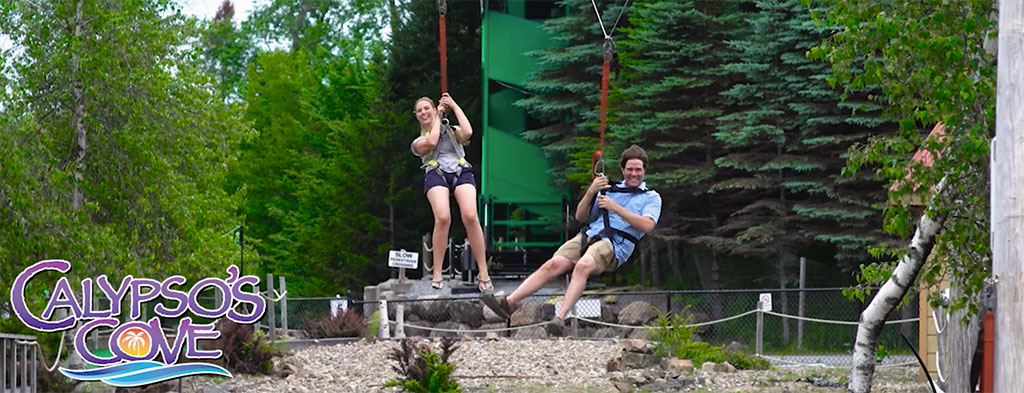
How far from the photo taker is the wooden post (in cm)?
1097

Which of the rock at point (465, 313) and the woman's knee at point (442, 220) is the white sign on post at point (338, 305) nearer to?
the rock at point (465, 313)

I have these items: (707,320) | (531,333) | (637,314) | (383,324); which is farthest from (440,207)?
(707,320)

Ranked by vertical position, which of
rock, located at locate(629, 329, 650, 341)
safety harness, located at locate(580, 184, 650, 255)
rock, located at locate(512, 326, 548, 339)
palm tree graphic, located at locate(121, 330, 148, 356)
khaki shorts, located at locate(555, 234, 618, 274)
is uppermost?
safety harness, located at locate(580, 184, 650, 255)

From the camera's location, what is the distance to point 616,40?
42.2 metres

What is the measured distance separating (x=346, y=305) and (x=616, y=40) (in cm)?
1539

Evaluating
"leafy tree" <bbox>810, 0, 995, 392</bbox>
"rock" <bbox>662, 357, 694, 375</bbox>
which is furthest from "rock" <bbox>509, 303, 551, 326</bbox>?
"leafy tree" <bbox>810, 0, 995, 392</bbox>

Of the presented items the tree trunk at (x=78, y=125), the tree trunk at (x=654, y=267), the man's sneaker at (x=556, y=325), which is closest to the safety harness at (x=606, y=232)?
the man's sneaker at (x=556, y=325)

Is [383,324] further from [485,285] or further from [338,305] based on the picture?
[485,285]

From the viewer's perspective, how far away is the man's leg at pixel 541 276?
601 inches

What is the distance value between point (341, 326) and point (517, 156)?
19163 millimetres

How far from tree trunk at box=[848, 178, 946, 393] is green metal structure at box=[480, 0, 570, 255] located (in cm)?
2533

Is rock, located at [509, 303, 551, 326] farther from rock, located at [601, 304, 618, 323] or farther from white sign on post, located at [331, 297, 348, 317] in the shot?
white sign on post, located at [331, 297, 348, 317]

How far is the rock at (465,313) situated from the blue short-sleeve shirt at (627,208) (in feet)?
62.5

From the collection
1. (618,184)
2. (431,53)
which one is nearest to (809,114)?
(431,53)
